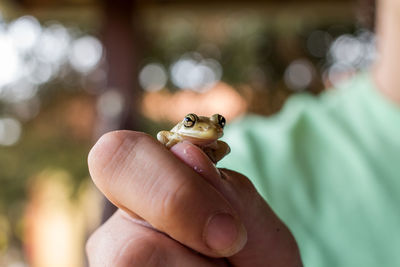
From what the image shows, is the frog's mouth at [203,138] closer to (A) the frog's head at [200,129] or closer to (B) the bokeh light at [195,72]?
(A) the frog's head at [200,129]

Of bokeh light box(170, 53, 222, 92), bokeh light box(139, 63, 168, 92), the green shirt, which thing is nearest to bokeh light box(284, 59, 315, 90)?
bokeh light box(170, 53, 222, 92)

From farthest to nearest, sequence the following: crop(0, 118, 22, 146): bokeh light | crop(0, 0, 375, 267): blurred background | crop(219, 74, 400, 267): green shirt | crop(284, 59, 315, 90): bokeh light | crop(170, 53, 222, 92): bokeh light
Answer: crop(284, 59, 315, 90): bokeh light < crop(0, 118, 22, 146): bokeh light < crop(170, 53, 222, 92): bokeh light < crop(0, 0, 375, 267): blurred background < crop(219, 74, 400, 267): green shirt

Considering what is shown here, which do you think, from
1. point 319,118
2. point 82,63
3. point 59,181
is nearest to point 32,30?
point 82,63

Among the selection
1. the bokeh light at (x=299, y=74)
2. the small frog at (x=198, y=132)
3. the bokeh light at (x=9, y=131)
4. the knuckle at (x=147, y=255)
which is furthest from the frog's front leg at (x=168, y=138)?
the bokeh light at (x=9, y=131)

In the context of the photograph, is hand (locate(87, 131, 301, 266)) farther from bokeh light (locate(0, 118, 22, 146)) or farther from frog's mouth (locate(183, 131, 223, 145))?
bokeh light (locate(0, 118, 22, 146))

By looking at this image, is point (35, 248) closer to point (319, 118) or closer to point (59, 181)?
point (59, 181)

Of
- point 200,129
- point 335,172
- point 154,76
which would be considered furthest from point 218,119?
point 154,76
